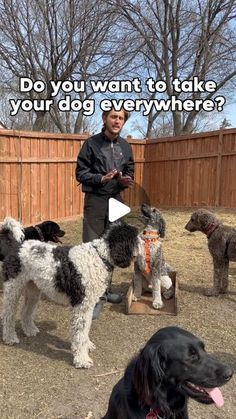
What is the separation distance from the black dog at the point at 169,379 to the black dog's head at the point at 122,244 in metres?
1.41

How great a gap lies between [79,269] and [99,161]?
1291 millimetres

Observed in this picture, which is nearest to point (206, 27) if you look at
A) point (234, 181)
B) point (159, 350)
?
point (234, 181)

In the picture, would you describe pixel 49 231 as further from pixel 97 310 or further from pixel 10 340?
pixel 10 340

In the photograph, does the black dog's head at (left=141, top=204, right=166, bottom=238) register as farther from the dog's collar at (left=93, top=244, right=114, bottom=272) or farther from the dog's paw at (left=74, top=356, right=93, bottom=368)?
the dog's paw at (left=74, top=356, right=93, bottom=368)

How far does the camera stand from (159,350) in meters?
1.93

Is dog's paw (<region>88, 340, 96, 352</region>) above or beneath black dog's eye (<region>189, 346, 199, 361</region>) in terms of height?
beneath

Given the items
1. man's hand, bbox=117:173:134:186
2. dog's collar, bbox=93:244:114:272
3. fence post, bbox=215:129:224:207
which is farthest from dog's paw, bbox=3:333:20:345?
fence post, bbox=215:129:224:207

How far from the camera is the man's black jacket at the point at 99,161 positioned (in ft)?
13.8

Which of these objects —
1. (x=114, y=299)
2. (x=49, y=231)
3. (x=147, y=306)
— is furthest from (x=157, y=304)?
(x=49, y=231)

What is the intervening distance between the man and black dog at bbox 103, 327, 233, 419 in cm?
228

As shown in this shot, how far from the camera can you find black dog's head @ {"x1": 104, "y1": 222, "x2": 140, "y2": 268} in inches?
136

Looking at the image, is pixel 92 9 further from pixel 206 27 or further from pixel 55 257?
Answer: pixel 55 257

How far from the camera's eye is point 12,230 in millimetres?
4578

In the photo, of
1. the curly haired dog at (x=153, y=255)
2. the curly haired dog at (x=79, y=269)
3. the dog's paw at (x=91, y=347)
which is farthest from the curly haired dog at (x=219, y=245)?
the dog's paw at (x=91, y=347)
